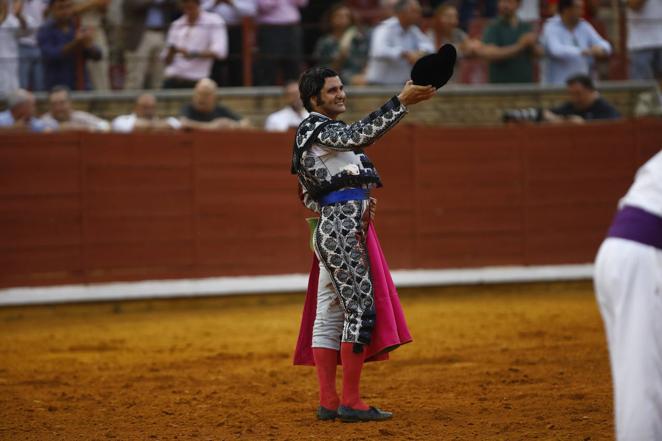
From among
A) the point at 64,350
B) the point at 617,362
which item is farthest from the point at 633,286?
the point at 64,350

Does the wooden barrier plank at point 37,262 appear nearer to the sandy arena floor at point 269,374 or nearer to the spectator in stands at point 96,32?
the sandy arena floor at point 269,374

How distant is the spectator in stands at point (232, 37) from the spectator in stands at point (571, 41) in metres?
2.99

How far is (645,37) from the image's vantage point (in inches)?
478

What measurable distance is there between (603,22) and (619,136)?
185 centimetres

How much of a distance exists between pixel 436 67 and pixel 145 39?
7066mm

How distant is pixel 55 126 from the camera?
10492mm

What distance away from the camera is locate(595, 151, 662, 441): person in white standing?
344 centimetres

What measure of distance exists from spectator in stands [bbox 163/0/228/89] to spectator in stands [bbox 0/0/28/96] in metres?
1.38

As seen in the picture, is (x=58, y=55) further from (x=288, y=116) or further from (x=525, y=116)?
(x=525, y=116)

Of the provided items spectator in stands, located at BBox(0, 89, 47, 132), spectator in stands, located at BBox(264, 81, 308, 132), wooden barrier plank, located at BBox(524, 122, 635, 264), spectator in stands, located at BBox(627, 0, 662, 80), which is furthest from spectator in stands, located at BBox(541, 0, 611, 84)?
spectator in stands, located at BBox(0, 89, 47, 132)

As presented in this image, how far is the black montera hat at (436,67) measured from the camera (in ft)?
15.6

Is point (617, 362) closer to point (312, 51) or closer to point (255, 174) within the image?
point (255, 174)

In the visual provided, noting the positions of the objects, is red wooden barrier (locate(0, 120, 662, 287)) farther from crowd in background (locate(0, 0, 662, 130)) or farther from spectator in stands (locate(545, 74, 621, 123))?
crowd in background (locate(0, 0, 662, 130))

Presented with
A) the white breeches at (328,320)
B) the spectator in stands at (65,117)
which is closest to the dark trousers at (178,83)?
the spectator in stands at (65,117)
